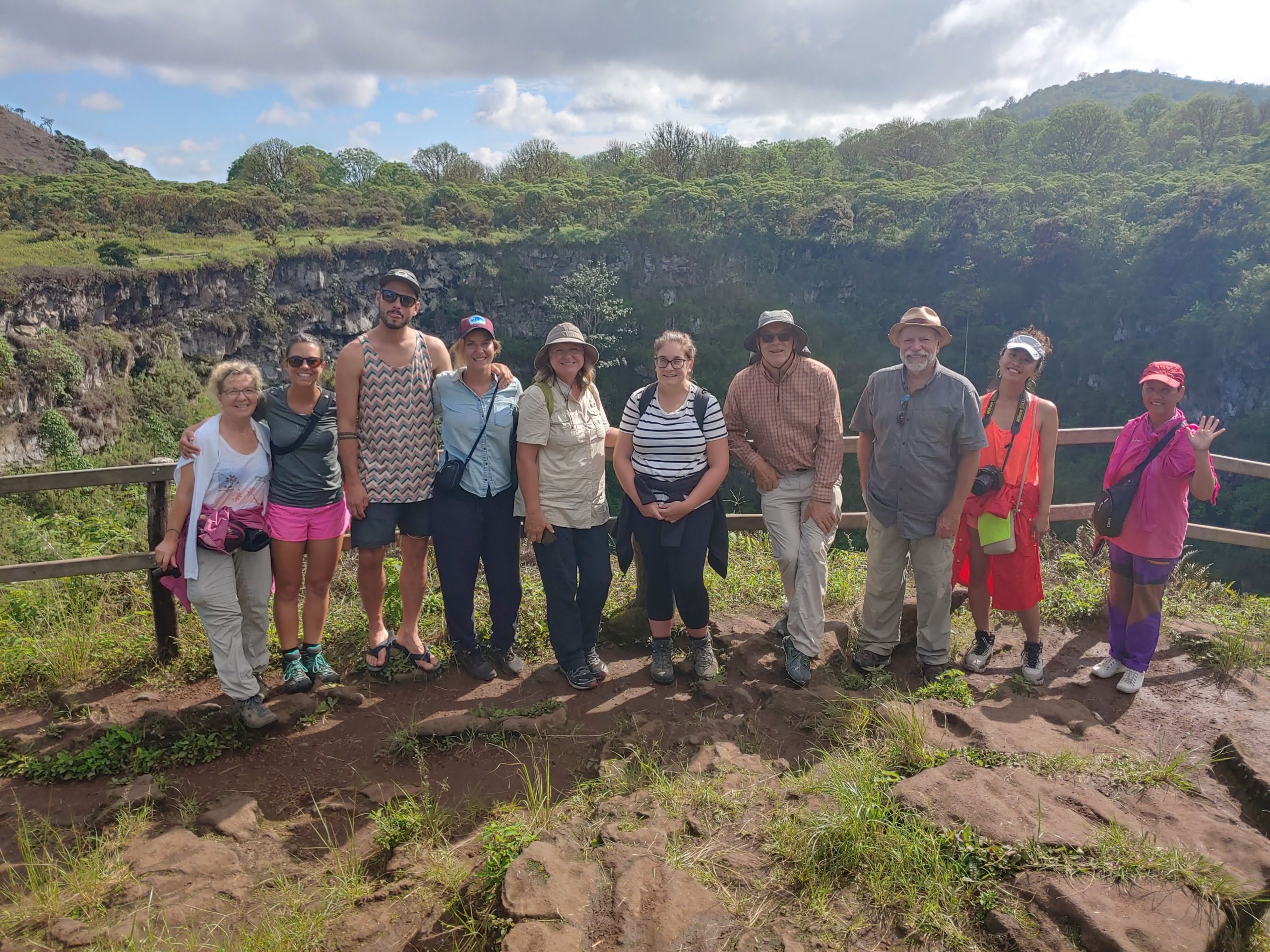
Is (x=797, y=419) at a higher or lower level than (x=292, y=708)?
higher

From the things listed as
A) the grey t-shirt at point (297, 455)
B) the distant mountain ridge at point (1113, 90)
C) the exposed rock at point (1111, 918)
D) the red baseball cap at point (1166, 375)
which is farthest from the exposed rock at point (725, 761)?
the distant mountain ridge at point (1113, 90)

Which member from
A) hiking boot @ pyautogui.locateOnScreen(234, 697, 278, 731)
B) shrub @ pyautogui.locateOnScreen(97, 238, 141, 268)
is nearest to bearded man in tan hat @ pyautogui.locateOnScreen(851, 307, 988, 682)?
hiking boot @ pyautogui.locateOnScreen(234, 697, 278, 731)

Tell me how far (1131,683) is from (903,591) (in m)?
1.09

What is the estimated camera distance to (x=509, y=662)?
147 inches

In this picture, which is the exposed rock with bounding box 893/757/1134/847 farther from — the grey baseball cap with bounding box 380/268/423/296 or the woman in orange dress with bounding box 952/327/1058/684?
the grey baseball cap with bounding box 380/268/423/296

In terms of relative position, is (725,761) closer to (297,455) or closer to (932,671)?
(932,671)

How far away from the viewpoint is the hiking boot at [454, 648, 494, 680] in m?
3.66

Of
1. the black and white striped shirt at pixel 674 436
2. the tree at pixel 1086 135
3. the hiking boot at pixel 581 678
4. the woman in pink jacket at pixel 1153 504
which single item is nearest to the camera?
the black and white striped shirt at pixel 674 436

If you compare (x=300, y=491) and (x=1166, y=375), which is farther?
(x=1166, y=375)

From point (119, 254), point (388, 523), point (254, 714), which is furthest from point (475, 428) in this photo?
point (119, 254)

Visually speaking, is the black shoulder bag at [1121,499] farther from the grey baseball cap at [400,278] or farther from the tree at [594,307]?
the tree at [594,307]

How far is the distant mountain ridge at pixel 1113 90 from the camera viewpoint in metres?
150

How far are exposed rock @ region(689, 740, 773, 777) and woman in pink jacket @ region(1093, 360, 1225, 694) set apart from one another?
6.31 ft

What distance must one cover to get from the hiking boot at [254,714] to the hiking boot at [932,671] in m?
2.85
